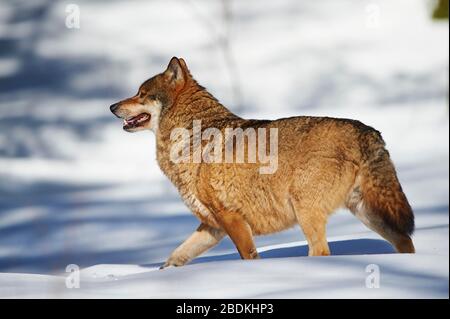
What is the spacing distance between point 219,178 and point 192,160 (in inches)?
15.4

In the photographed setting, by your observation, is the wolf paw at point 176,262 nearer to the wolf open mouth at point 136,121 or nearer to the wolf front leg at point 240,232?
the wolf front leg at point 240,232

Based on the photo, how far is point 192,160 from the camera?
7359 millimetres

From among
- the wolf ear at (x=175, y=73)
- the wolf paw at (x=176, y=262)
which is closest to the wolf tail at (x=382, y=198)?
the wolf paw at (x=176, y=262)

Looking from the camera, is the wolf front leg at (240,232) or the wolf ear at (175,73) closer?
the wolf front leg at (240,232)

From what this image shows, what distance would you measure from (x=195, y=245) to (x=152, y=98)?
145 cm

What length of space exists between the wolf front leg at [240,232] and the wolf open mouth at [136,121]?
1324mm

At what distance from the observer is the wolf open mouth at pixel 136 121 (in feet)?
25.2

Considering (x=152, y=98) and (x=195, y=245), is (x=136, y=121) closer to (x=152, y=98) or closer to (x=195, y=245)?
(x=152, y=98)

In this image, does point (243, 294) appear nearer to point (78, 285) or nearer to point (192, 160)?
point (78, 285)

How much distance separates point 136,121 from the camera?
773 cm

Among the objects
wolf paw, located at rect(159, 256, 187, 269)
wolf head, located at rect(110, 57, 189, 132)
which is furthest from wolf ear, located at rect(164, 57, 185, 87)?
wolf paw, located at rect(159, 256, 187, 269)

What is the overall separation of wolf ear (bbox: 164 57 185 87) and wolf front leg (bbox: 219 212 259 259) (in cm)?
142

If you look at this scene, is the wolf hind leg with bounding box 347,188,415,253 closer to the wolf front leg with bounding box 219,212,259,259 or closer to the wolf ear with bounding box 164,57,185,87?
the wolf front leg with bounding box 219,212,259,259

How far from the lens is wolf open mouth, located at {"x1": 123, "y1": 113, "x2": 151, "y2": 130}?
7688 millimetres
